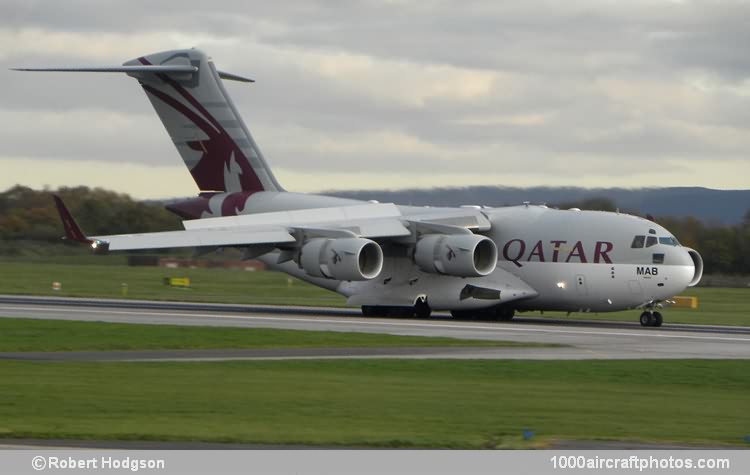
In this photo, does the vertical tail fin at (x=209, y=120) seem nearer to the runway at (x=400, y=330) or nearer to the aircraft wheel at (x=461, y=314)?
the runway at (x=400, y=330)

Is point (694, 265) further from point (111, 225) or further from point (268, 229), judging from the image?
point (111, 225)

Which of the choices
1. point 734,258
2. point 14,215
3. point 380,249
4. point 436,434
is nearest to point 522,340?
point 380,249

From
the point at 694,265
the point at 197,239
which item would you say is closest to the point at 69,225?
the point at 197,239

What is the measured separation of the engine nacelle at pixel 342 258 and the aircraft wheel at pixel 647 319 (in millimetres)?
8523

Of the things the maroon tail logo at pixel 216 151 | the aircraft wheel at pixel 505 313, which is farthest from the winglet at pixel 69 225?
the aircraft wheel at pixel 505 313

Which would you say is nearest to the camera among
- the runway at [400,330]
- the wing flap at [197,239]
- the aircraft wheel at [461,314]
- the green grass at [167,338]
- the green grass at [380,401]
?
the green grass at [380,401]

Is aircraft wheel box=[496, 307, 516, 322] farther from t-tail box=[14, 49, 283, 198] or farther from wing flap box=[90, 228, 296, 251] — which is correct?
t-tail box=[14, 49, 283, 198]

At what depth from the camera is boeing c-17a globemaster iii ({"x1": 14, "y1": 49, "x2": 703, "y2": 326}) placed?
140 feet

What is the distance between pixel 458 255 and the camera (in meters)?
43.7

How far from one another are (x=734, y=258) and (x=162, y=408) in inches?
1988

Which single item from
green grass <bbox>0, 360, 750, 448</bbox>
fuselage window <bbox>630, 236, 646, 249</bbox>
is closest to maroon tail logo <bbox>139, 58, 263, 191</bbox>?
fuselage window <bbox>630, 236, 646, 249</bbox>

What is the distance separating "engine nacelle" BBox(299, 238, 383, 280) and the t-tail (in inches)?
244

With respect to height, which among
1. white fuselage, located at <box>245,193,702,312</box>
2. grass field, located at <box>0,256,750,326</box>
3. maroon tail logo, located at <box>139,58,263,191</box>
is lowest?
grass field, located at <box>0,256,750,326</box>

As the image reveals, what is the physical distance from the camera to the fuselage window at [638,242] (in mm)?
42438
